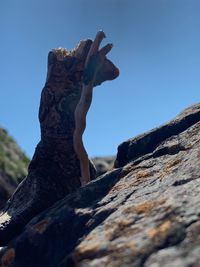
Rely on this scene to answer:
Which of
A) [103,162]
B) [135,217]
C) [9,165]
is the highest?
[9,165]

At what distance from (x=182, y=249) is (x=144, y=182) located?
214cm

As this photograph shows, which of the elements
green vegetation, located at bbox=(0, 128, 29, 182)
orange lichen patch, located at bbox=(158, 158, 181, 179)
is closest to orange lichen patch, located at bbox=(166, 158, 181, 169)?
orange lichen patch, located at bbox=(158, 158, 181, 179)

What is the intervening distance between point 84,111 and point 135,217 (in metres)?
3.08

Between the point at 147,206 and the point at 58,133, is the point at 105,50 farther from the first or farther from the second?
the point at 147,206

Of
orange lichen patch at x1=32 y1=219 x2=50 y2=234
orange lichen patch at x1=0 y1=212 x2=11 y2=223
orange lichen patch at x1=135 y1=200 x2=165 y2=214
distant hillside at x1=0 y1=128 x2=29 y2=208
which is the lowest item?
orange lichen patch at x1=135 y1=200 x2=165 y2=214

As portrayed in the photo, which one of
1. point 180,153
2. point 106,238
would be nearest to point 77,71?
point 180,153

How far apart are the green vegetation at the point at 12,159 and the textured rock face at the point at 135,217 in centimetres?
1691

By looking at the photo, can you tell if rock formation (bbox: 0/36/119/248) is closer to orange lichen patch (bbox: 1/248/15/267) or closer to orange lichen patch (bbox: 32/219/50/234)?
orange lichen patch (bbox: 32/219/50/234)

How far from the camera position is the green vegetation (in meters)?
23.9

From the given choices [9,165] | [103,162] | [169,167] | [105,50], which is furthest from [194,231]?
[103,162]

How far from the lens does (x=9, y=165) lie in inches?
972

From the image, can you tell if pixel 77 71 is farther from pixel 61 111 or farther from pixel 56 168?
pixel 56 168

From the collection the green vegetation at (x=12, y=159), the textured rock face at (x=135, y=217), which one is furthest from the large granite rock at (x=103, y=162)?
the textured rock face at (x=135, y=217)

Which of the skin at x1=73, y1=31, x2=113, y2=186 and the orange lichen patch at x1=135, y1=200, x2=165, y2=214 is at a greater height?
the skin at x1=73, y1=31, x2=113, y2=186
